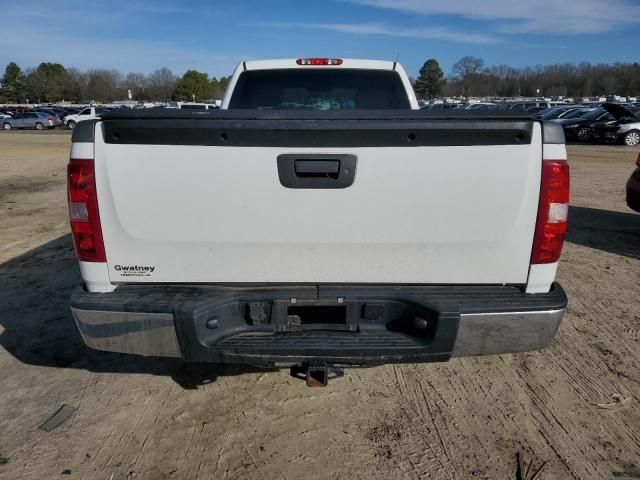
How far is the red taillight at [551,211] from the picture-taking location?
96.2 inches

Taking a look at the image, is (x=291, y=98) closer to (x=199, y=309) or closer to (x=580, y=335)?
(x=199, y=309)

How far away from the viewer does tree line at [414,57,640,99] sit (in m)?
109

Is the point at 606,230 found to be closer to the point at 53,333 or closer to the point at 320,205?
the point at 320,205

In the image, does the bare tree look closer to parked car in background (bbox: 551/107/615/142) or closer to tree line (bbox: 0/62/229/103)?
tree line (bbox: 0/62/229/103)

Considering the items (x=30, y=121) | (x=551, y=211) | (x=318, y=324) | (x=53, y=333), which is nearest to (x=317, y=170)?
(x=318, y=324)

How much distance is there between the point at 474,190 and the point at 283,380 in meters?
1.92

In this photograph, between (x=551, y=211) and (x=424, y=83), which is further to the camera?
(x=424, y=83)

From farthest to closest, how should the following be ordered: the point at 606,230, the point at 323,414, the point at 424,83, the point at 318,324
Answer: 1. the point at 424,83
2. the point at 606,230
3. the point at 323,414
4. the point at 318,324

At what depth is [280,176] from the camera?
246 centimetres

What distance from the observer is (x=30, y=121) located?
1650 inches

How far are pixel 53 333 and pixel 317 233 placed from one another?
9.50 ft

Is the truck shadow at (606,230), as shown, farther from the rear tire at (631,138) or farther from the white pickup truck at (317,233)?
the rear tire at (631,138)

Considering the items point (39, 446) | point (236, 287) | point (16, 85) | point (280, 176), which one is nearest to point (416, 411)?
point (236, 287)

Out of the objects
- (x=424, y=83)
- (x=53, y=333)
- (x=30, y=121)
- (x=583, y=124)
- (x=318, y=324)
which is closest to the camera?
(x=318, y=324)
